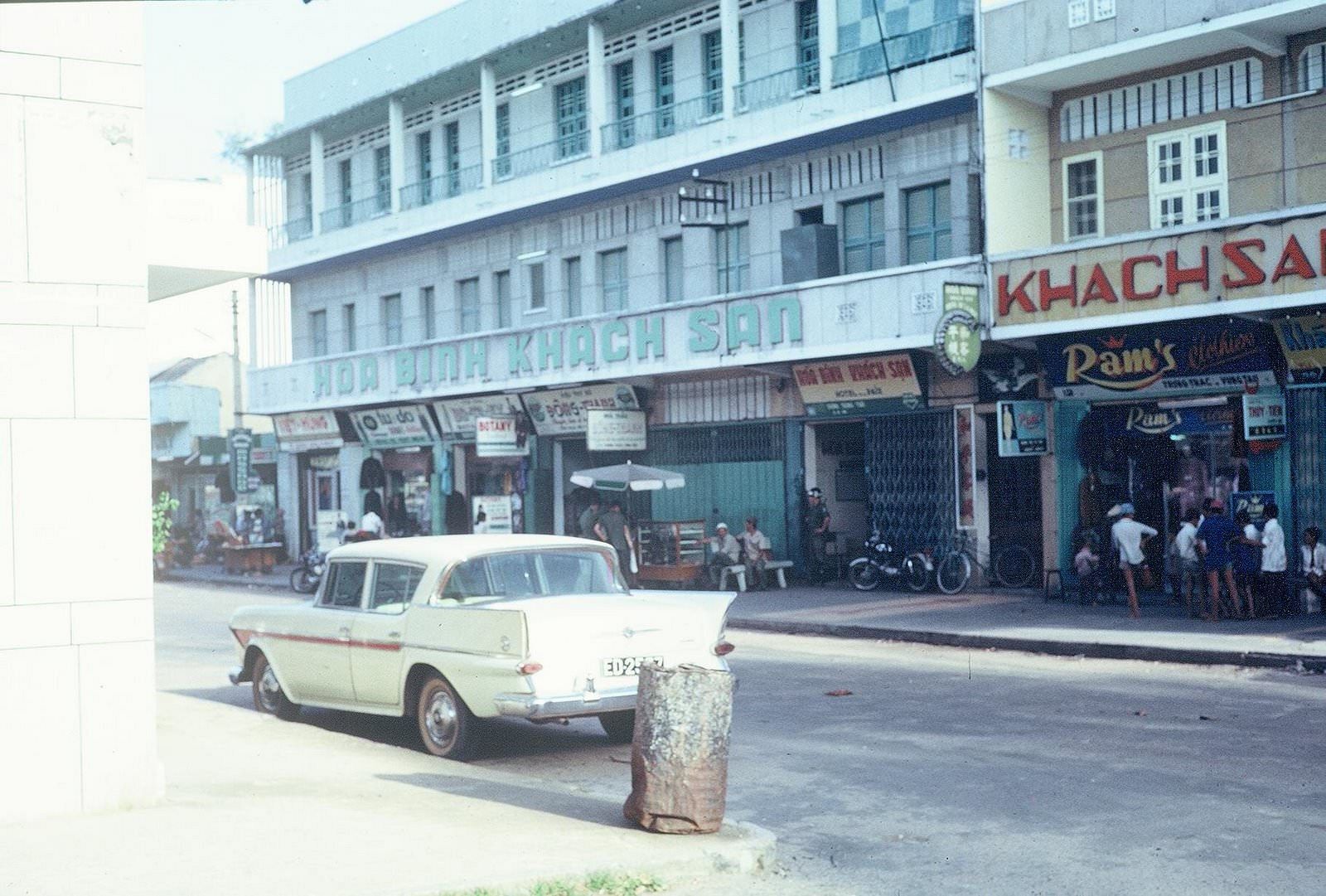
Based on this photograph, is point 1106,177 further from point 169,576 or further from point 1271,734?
point 169,576

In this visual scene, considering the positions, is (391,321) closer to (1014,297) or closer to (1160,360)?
(1014,297)

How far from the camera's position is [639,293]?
31.0 m

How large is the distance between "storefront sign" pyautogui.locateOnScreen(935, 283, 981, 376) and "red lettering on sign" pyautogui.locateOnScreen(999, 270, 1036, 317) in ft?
1.25

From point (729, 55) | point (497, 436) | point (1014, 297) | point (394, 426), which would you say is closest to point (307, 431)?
point (394, 426)

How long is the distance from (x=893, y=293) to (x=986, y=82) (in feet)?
11.5

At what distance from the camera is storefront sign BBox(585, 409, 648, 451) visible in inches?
1207

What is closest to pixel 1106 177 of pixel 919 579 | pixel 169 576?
pixel 919 579

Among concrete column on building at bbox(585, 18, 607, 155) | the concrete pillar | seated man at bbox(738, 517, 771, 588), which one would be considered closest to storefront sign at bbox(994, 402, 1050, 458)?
seated man at bbox(738, 517, 771, 588)

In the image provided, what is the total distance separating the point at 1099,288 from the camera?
2109 centimetres

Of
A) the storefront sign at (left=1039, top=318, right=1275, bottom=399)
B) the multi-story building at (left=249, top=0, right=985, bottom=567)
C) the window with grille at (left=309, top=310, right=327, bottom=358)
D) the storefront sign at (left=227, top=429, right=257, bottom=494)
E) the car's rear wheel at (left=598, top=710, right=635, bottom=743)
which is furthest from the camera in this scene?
the storefront sign at (left=227, top=429, right=257, bottom=494)

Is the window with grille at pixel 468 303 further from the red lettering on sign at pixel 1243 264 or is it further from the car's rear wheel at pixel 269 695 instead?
the car's rear wheel at pixel 269 695

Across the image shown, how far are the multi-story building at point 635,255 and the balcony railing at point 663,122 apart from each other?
10 centimetres

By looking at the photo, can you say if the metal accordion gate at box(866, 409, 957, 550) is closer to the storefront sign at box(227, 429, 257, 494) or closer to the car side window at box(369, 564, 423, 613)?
the car side window at box(369, 564, 423, 613)

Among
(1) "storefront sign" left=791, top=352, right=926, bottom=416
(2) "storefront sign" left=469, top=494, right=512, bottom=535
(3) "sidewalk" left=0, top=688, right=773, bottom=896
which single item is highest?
(1) "storefront sign" left=791, top=352, right=926, bottom=416
